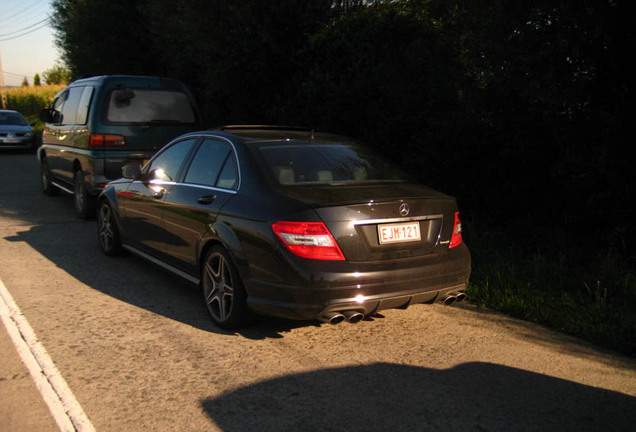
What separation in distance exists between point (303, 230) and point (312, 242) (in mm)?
104

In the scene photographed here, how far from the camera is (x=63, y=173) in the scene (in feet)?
35.5

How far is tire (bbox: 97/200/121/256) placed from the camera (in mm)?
7258

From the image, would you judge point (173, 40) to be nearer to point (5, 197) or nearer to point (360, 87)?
point (5, 197)

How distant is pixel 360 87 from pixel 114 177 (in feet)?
13.2

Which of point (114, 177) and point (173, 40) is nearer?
point (114, 177)

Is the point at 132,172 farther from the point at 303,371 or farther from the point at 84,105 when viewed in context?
the point at 84,105

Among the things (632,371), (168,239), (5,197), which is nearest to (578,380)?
(632,371)

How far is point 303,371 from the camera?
163 inches

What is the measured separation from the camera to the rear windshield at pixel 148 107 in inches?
372

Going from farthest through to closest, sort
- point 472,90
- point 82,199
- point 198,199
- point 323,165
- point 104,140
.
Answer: point 82,199, point 104,140, point 472,90, point 198,199, point 323,165

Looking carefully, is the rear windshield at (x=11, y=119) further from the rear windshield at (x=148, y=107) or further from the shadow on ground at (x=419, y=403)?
the shadow on ground at (x=419, y=403)

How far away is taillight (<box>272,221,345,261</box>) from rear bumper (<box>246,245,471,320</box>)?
11 cm

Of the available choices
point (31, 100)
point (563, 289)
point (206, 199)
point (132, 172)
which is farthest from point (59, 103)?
point (31, 100)

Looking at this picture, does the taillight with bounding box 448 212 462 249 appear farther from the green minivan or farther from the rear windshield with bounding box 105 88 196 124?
the rear windshield with bounding box 105 88 196 124
